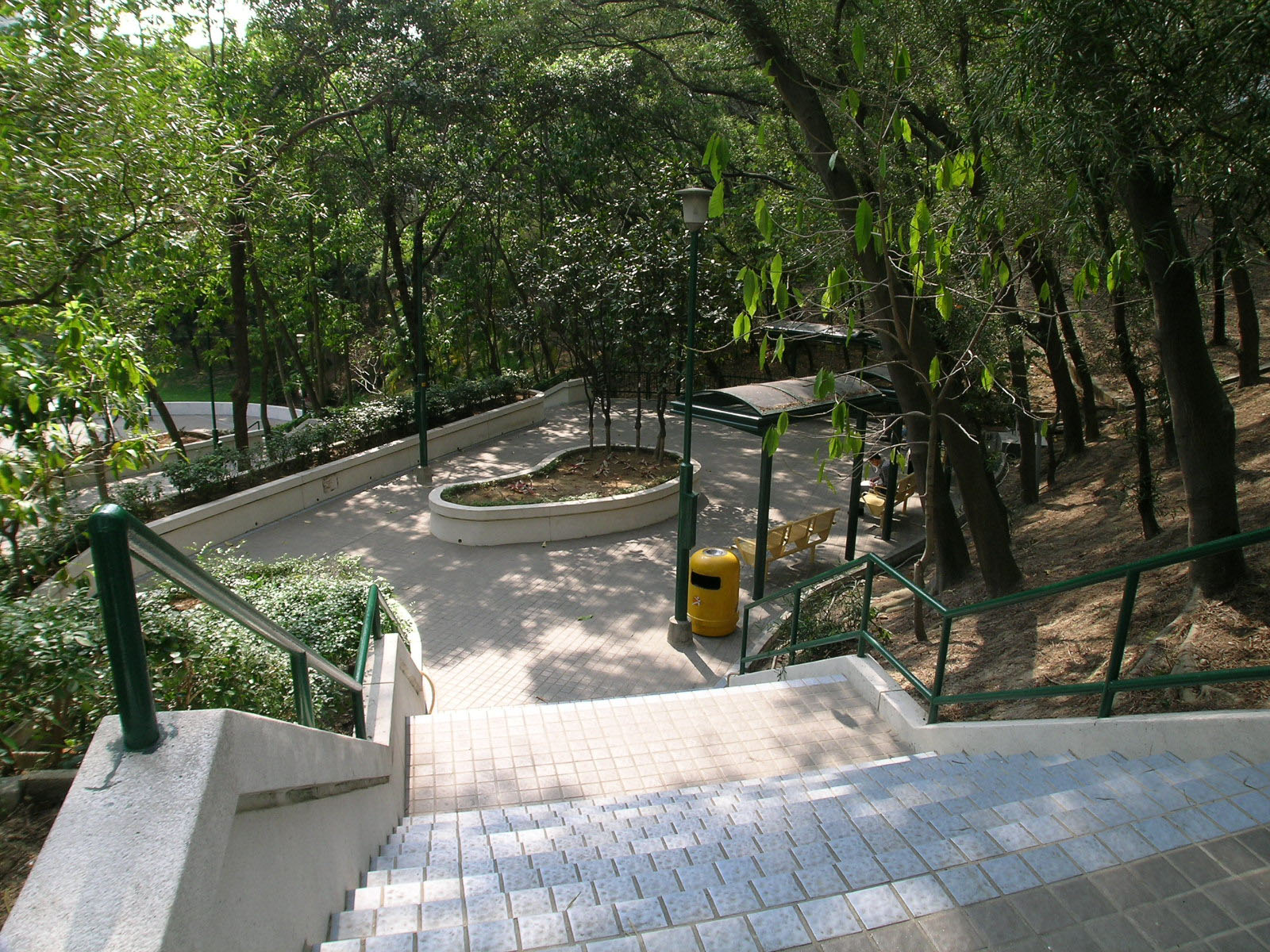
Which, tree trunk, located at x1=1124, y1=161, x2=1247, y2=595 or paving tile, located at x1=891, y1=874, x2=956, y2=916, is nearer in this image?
paving tile, located at x1=891, y1=874, x2=956, y2=916

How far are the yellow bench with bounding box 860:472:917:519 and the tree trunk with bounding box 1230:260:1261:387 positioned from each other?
16.9 ft

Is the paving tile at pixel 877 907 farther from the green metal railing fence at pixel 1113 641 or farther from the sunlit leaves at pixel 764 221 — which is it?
the sunlit leaves at pixel 764 221

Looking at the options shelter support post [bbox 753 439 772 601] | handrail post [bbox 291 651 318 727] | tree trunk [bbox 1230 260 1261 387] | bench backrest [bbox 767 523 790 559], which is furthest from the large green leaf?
tree trunk [bbox 1230 260 1261 387]

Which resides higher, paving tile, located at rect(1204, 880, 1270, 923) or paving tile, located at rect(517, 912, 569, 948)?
paving tile, located at rect(1204, 880, 1270, 923)

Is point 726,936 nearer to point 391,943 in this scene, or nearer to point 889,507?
point 391,943

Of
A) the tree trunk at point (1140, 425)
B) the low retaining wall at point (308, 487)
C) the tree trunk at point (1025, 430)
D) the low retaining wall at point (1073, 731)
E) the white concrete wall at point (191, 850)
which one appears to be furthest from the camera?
the low retaining wall at point (308, 487)

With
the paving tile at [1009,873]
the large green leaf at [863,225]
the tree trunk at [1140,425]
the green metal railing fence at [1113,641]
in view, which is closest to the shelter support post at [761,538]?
the green metal railing fence at [1113,641]

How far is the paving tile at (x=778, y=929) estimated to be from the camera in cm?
242

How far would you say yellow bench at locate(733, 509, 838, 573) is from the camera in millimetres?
11508

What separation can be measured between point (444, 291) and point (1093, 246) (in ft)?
63.1

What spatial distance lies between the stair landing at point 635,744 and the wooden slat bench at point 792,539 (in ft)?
14.8

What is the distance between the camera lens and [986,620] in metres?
8.00

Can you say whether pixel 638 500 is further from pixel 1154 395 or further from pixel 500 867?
pixel 500 867

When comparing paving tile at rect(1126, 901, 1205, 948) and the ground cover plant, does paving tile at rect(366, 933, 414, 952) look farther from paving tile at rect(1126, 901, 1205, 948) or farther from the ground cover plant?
paving tile at rect(1126, 901, 1205, 948)
